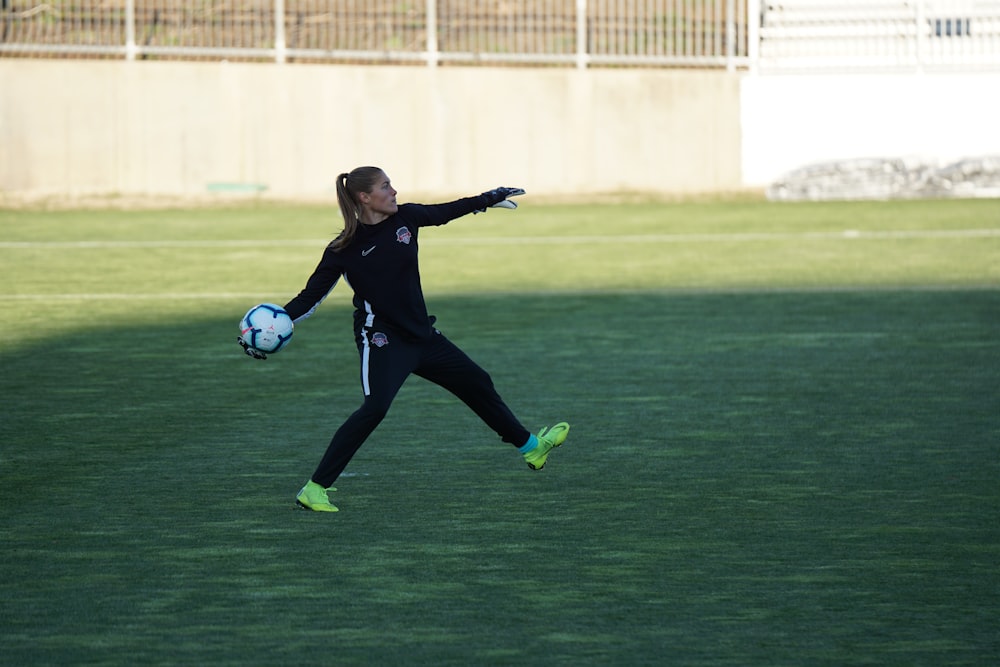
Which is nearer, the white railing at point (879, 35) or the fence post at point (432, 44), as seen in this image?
the fence post at point (432, 44)

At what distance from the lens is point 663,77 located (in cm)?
2658

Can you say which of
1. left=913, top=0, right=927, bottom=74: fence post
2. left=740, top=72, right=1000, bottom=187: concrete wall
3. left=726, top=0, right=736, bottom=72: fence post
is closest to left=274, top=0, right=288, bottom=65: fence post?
left=726, top=0, right=736, bottom=72: fence post

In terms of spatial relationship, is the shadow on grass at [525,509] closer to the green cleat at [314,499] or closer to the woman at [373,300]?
the green cleat at [314,499]

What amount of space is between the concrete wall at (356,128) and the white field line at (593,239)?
5100mm

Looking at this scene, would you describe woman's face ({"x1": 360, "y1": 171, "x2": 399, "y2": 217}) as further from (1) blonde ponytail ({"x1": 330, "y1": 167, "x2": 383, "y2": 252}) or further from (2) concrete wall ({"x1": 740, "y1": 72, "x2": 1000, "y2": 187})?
(2) concrete wall ({"x1": 740, "y1": 72, "x2": 1000, "y2": 187})

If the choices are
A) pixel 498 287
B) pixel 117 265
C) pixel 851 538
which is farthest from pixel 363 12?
pixel 851 538

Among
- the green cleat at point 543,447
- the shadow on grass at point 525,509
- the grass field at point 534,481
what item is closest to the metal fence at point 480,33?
the grass field at point 534,481

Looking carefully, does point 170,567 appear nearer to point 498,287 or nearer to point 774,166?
point 498,287

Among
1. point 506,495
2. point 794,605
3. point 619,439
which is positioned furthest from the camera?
point 619,439

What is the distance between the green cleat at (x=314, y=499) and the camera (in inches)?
283

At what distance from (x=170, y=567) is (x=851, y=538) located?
272 cm

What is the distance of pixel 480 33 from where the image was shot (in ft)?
88.5

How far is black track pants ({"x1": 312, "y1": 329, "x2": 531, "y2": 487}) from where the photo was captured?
23.7 ft

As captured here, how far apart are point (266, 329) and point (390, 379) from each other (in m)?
0.63
